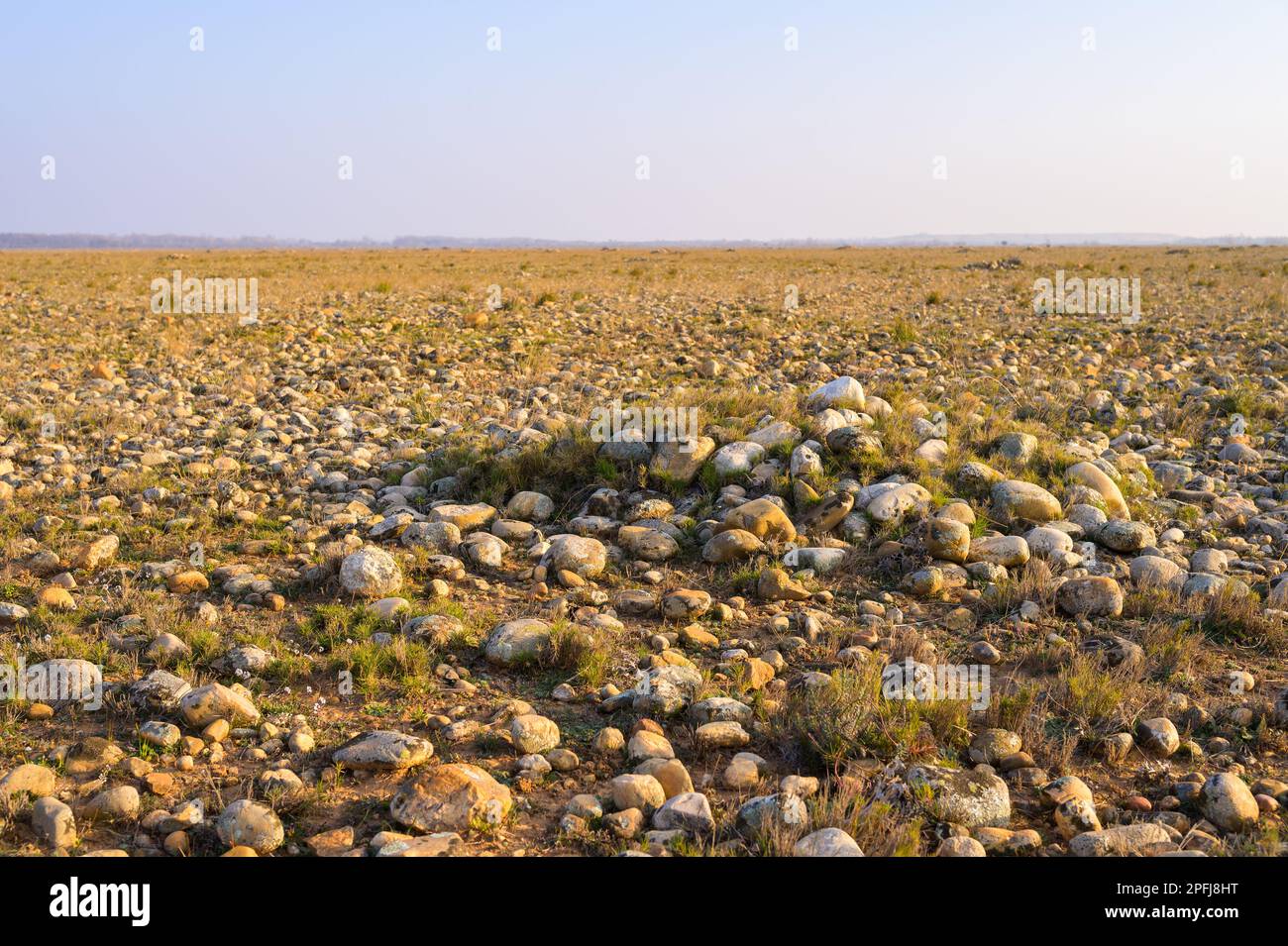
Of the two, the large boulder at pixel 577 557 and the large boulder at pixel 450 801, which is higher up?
the large boulder at pixel 577 557

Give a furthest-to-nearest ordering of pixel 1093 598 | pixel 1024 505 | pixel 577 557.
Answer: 1. pixel 1024 505
2. pixel 577 557
3. pixel 1093 598

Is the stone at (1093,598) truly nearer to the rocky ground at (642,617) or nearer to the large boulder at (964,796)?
the rocky ground at (642,617)

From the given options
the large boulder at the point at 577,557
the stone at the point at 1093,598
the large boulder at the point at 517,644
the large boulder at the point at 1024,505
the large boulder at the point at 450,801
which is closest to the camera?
the large boulder at the point at 450,801

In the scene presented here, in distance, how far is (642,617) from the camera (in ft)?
16.2

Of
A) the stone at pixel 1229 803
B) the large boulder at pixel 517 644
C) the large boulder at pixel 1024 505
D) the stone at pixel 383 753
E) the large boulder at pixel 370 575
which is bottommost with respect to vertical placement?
the stone at pixel 1229 803

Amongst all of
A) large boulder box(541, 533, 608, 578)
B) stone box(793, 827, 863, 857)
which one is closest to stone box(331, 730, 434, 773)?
stone box(793, 827, 863, 857)

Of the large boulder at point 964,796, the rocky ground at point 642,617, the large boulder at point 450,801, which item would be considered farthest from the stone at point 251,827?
the large boulder at point 964,796

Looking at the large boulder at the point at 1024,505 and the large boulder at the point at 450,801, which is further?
the large boulder at the point at 1024,505

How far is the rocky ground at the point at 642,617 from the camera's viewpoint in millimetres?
3145

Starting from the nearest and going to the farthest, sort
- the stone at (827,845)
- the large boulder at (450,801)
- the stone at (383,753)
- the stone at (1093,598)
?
the stone at (827,845)
the large boulder at (450,801)
the stone at (383,753)
the stone at (1093,598)

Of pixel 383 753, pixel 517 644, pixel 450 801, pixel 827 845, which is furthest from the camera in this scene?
pixel 517 644

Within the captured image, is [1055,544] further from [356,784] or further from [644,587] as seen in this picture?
[356,784]

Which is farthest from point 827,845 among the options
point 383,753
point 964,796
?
point 383,753

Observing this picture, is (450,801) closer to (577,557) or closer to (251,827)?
(251,827)
